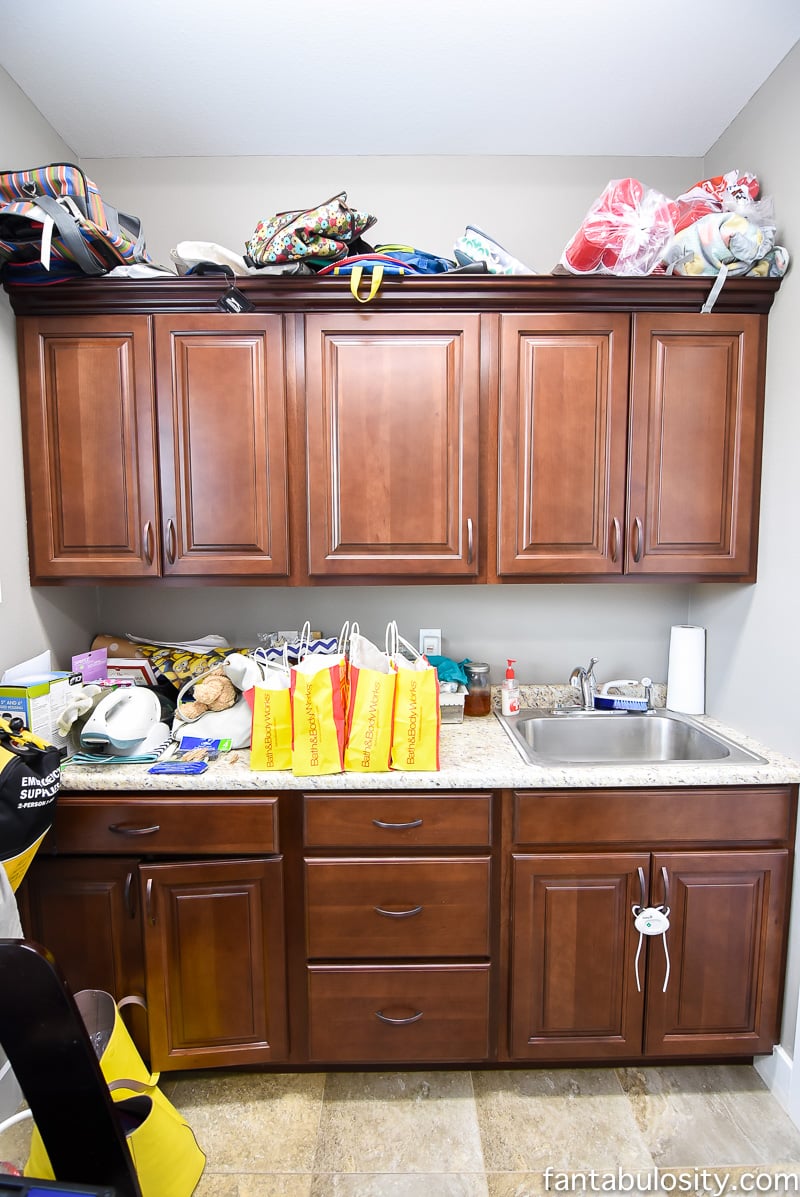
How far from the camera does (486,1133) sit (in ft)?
5.00

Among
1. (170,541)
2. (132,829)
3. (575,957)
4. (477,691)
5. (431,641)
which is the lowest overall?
(575,957)

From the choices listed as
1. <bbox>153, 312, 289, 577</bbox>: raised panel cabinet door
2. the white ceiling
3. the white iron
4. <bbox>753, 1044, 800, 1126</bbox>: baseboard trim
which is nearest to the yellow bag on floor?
the white iron

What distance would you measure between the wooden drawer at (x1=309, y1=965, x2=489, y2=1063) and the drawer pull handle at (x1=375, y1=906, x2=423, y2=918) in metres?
0.15

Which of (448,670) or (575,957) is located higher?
(448,670)

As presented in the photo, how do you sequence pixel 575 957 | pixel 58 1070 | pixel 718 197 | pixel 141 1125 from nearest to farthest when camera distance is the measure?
1. pixel 58 1070
2. pixel 141 1125
3. pixel 575 957
4. pixel 718 197

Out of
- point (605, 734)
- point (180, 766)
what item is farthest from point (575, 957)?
point (180, 766)

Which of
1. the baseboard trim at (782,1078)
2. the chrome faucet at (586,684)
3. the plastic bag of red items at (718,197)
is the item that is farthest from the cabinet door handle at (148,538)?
the baseboard trim at (782,1078)

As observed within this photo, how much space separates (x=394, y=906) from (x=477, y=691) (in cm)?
76

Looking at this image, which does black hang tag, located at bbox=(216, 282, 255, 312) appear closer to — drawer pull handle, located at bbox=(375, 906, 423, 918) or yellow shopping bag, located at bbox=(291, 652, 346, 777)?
yellow shopping bag, located at bbox=(291, 652, 346, 777)

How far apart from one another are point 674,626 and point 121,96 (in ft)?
8.24

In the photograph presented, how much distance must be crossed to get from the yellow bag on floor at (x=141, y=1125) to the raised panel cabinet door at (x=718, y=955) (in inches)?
48.5

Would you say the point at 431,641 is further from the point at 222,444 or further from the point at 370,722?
the point at 222,444

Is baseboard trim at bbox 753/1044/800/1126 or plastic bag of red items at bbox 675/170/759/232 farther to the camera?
plastic bag of red items at bbox 675/170/759/232

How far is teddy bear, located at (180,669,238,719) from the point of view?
179cm
